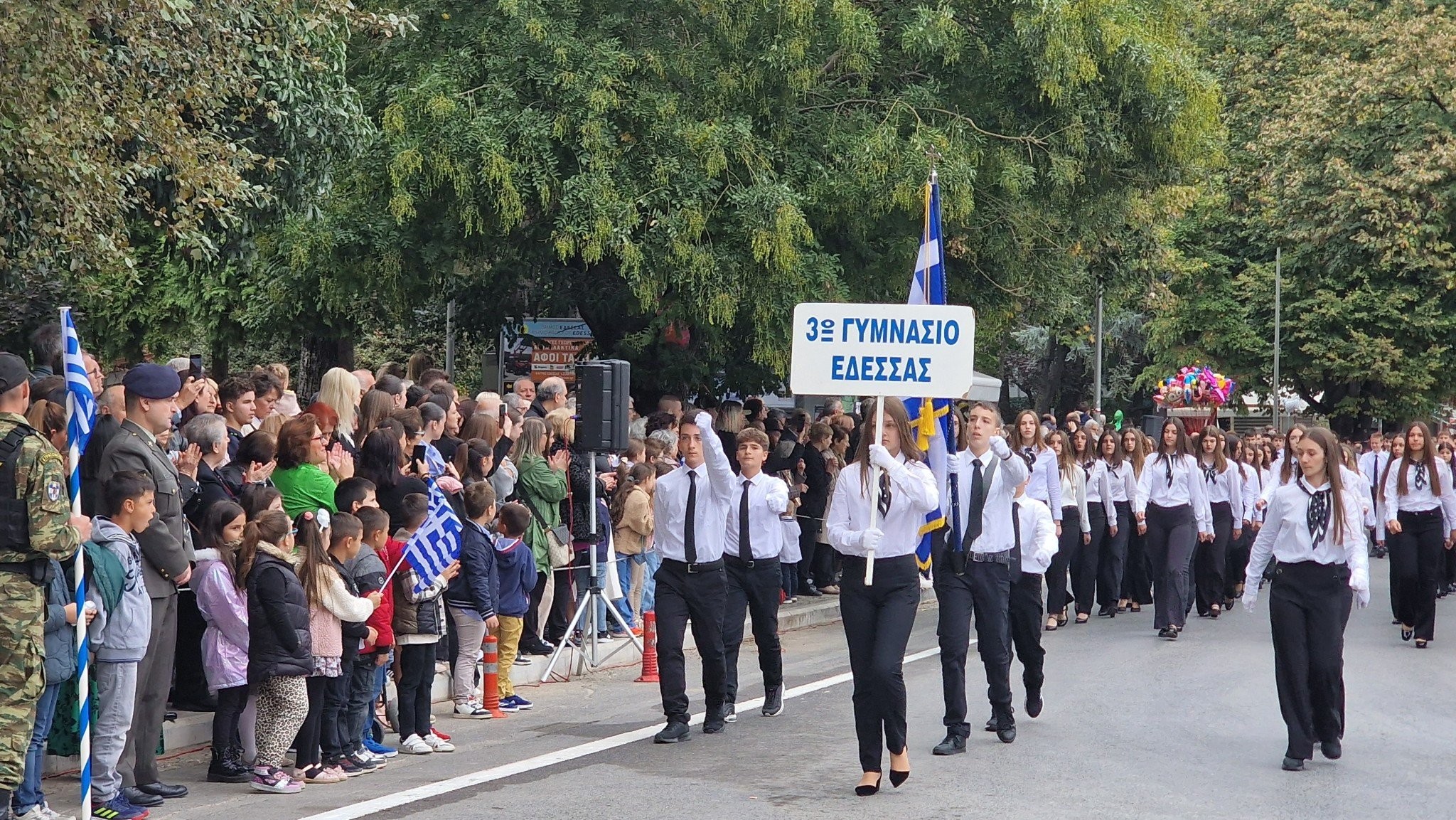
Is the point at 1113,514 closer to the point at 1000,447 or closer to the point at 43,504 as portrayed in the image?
the point at 1000,447

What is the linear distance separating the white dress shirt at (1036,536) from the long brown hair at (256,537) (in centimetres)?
439

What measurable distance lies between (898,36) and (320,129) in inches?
285

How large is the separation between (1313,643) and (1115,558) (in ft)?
25.0

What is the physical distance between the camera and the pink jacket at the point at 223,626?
827 cm

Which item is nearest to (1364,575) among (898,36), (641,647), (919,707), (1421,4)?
(919,707)

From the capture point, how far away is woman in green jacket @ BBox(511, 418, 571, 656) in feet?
40.2

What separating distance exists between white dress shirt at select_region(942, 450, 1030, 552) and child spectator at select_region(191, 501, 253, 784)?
13.2 feet

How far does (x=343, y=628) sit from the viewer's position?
28.2ft

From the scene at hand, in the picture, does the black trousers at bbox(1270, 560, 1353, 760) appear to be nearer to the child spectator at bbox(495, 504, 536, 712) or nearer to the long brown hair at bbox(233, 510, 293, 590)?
the child spectator at bbox(495, 504, 536, 712)

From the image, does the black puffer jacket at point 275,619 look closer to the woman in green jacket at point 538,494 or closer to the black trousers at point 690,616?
the black trousers at point 690,616

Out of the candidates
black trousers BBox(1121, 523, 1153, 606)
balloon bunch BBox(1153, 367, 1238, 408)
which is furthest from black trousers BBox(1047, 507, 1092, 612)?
balloon bunch BBox(1153, 367, 1238, 408)

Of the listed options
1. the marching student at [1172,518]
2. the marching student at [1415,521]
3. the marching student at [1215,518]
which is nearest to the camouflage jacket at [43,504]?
the marching student at [1172,518]

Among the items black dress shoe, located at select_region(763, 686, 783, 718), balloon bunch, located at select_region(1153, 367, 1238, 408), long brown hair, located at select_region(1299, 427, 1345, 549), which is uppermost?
balloon bunch, located at select_region(1153, 367, 1238, 408)

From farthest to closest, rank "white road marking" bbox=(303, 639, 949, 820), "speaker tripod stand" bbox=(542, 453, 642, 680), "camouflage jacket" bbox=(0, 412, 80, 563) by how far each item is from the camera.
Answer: "speaker tripod stand" bbox=(542, 453, 642, 680), "white road marking" bbox=(303, 639, 949, 820), "camouflage jacket" bbox=(0, 412, 80, 563)
